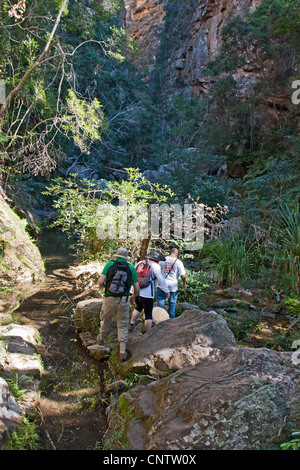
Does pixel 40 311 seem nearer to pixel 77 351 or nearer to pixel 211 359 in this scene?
pixel 77 351

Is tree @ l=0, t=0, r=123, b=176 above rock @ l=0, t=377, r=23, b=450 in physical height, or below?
above

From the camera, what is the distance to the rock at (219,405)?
238cm

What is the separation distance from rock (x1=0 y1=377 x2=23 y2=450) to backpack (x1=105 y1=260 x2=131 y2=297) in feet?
5.82

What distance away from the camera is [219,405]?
254 centimetres

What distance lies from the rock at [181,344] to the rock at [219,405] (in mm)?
540

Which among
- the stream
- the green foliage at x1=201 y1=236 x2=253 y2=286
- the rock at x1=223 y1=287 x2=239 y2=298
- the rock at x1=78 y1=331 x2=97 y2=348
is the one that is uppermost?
the green foliage at x1=201 y1=236 x2=253 y2=286

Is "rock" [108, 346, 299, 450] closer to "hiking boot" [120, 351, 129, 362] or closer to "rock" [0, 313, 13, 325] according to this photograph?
"hiking boot" [120, 351, 129, 362]

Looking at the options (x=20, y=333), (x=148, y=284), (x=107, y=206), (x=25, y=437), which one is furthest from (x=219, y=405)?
(x=107, y=206)

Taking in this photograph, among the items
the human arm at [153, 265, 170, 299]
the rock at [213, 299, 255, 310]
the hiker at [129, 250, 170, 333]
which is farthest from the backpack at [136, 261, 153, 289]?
the rock at [213, 299, 255, 310]

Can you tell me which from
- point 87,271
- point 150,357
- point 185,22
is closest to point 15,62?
point 87,271

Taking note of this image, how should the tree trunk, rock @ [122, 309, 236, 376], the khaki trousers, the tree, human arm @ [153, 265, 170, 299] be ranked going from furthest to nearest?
the tree < the tree trunk < human arm @ [153, 265, 170, 299] < the khaki trousers < rock @ [122, 309, 236, 376]

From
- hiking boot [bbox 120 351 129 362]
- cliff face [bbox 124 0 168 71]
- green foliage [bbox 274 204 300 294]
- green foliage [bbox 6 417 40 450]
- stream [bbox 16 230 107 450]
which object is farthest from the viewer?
cliff face [bbox 124 0 168 71]

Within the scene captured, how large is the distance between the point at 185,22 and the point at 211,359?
49.9 metres

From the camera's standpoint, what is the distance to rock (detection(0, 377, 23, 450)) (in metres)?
2.89
